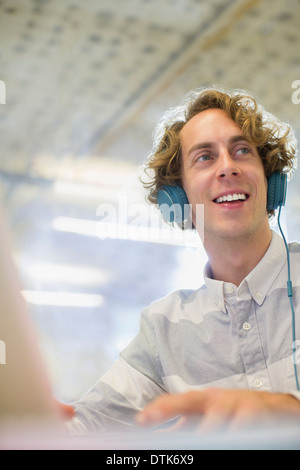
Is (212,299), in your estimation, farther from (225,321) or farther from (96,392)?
(96,392)

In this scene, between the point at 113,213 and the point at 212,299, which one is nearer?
the point at 212,299

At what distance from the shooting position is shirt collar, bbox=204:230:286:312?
0.91m

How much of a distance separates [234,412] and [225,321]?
0.62 m

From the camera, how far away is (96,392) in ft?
2.98

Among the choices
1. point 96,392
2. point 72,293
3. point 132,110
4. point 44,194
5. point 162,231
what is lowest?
point 96,392

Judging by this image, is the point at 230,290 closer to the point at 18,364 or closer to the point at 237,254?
the point at 237,254

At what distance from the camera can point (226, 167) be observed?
1029 mm

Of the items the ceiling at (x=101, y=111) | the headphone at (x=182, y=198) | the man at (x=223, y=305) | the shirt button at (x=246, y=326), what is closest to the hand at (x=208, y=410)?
the man at (x=223, y=305)

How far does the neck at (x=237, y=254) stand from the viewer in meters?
1.00

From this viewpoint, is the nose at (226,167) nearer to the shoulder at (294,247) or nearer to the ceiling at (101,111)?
the shoulder at (294,247)

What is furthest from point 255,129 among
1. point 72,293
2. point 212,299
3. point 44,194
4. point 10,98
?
point 72,293

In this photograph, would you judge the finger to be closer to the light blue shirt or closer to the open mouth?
the light blue shirt

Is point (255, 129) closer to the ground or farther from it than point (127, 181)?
closer to the ground
